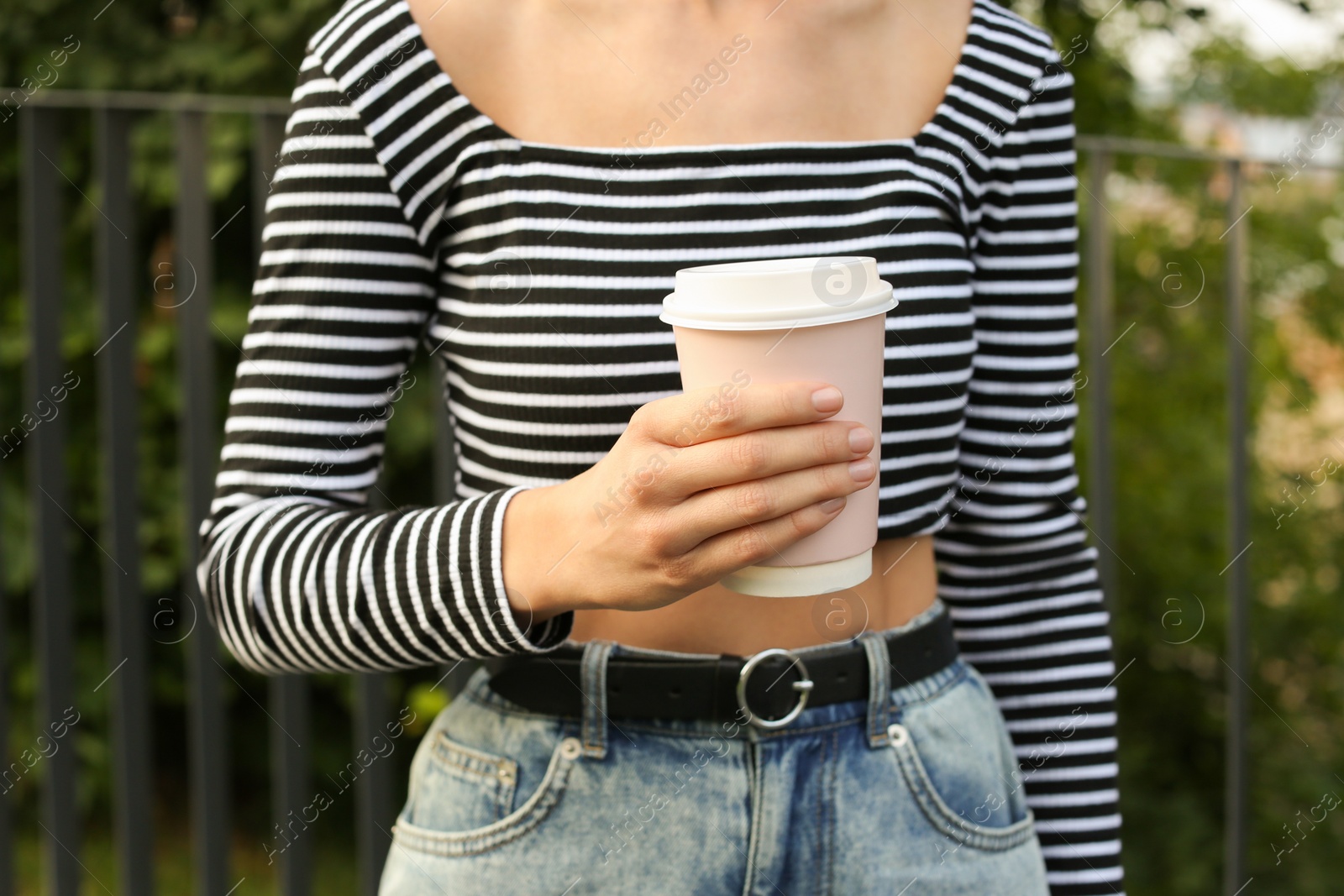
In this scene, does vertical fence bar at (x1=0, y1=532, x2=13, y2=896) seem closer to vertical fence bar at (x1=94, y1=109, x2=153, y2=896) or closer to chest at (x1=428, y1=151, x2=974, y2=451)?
vertical fence bar at (x1=94, y1=109, x2=153, y2=896)

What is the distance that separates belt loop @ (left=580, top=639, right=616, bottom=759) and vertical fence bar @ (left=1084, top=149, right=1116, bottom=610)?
1.50 metres

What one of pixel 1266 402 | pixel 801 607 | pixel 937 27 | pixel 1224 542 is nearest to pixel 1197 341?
pixel 1266 402

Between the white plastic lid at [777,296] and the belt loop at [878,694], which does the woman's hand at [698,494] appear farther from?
the belt loop at [878,694]

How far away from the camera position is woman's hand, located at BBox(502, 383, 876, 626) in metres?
0.74

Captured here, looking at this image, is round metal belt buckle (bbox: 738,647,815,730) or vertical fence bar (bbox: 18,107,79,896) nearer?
round metal belt buckle (bbox: 738,647,815,730)

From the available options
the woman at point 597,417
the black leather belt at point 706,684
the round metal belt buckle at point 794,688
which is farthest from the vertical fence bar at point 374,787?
the round metal belt buckle at point 794,688

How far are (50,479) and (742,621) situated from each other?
155 cm

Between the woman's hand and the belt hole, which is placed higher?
the woman's hand

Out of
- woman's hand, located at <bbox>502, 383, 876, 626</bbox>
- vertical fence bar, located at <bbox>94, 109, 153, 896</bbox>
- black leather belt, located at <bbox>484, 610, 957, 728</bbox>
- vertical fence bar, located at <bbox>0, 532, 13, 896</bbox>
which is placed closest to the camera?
woman's hand, located at <bbox>502, 383, 876, 626</bbox>

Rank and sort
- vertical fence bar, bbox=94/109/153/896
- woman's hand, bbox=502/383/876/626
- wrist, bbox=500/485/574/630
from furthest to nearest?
vertical fence bar, bbox=94/109/153/896
wrist, bbox=500/485/574/630
woman's hand, bbox=502/383/876/626

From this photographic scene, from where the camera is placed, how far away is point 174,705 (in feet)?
10.2

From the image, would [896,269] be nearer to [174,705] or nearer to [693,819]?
[693,819]

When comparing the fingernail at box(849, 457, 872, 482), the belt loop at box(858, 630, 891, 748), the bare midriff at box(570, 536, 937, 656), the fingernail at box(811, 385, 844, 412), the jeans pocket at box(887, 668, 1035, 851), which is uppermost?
the fingernail at box(811, 385, 844, 412)

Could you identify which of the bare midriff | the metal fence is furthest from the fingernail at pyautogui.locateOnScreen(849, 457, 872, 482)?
the metal fence
